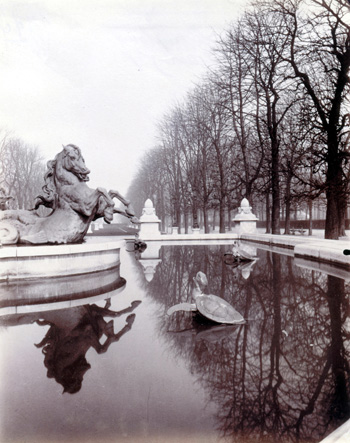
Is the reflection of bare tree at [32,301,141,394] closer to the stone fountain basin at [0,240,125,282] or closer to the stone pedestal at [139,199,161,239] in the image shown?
the stone fountain basin at [0,240,125,282]

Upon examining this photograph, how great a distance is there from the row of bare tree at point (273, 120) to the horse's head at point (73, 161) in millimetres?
8410

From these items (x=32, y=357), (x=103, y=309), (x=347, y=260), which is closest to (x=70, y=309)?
(x=103, y=309)

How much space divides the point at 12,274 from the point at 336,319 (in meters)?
Result: 6.00

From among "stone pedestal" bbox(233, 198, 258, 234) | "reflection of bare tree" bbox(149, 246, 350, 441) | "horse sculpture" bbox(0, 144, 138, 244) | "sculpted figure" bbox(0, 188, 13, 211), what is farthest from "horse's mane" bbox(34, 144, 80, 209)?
"stone pedestal" bbox(233, 198, 258, 234)

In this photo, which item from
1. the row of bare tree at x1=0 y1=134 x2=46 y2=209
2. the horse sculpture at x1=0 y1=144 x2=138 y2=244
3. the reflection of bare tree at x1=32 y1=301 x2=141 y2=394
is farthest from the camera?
the row of bare tree at x1=0 y1=134 x2=46 y2=209

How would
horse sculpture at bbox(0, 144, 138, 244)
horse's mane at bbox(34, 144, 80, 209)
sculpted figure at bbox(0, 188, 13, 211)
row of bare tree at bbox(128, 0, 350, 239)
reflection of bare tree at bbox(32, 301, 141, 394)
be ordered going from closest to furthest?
1. reflection of bare tree at bbox(32, 301, 141, 394)
2. horse sculpture at bbox(0, 144, 138, 244)
3. sculpted figure at bbox(0, 188, 13, 211)
4. horse's mane at bbox(34, 144, 80, 209)
5. row of bare tree at bbox(128, 0, 350, 239)

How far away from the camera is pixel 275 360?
126 inches

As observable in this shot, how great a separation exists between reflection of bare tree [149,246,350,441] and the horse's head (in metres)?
4.24

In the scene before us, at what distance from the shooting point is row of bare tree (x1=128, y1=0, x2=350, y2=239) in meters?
13.5

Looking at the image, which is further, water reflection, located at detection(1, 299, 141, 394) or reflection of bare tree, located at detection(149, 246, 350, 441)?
water reflection, located at detection(1, 299, 141, 394)

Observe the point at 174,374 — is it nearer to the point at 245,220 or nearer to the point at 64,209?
the point at 64,209

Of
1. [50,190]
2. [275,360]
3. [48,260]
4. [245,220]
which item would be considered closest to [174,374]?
[275,360]

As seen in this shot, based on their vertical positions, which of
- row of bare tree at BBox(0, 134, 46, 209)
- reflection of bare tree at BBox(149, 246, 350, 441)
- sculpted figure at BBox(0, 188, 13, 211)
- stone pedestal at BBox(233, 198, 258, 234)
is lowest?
reflection of bare tree at BBox(149, 246, 350, 441)

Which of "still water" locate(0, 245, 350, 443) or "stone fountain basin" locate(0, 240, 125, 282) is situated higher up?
"stone fountain basin" locate(0, 240, 125, 282)
